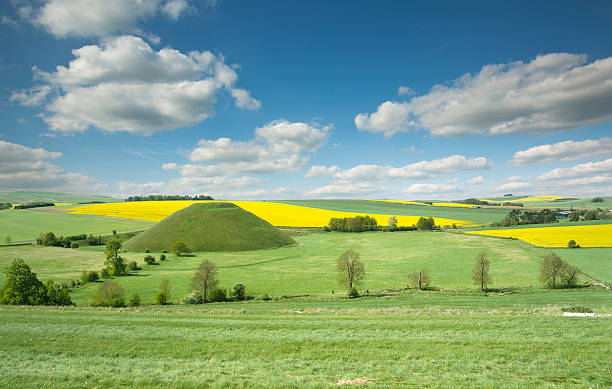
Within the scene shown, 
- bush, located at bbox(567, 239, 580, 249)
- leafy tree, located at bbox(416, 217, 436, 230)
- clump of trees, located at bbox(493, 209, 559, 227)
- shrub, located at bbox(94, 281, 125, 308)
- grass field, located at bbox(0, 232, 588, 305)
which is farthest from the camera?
leafy tree, located at bbox(416, 217, 436, 230)

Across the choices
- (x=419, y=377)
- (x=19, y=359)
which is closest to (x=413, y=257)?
(x=419, y=377)

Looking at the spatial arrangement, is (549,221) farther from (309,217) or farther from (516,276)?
(309,217)

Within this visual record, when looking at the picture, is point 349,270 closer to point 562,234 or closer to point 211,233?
point 211,233

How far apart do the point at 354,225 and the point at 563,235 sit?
245 ft

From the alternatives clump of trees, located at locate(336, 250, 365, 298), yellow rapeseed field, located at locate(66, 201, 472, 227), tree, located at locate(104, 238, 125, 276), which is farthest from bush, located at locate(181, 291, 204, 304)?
yellow rapeseed field, located at locate(66, 201, 472, 227)

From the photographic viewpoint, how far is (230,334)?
19.7 metres

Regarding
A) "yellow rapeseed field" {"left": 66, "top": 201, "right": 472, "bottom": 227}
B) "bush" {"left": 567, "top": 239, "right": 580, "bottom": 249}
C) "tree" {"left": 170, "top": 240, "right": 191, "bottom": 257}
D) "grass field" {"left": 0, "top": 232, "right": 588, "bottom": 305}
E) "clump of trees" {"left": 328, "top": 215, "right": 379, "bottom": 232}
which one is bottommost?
"grass field" {"left": 0, "top": 232, "right": 588, "bottom": 305}

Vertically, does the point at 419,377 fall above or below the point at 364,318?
above

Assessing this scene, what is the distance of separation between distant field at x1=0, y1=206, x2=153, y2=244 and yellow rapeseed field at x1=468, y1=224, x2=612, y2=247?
149 m

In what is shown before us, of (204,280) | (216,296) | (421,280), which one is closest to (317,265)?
(421,280)

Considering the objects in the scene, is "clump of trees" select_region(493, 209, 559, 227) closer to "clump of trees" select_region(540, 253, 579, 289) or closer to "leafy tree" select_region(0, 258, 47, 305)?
"clump of trees" select_region(540, 253, 579, 289)

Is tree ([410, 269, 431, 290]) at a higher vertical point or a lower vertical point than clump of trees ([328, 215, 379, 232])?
lower

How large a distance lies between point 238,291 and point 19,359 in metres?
31.4

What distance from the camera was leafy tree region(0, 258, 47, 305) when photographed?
36969 millimetres
